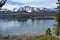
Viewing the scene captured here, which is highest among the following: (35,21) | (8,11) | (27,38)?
(27,38)

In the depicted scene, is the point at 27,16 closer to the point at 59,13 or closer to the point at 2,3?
the point at 59,13

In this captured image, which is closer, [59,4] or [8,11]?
[59,4]

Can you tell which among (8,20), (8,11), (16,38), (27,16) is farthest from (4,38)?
(8,20)

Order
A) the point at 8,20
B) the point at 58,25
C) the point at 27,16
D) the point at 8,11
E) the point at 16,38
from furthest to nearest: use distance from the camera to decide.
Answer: the point at 8,20 → the point at 8,11 → the point at 27,16 → the point at 58,25 → the point at 16,38

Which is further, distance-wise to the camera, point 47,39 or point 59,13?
point 59,13

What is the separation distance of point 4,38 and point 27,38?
2.46ft

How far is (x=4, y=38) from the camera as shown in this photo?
6.57m

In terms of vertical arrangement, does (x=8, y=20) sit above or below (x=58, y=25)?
below

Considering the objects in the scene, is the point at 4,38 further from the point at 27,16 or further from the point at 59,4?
the point at 27,16

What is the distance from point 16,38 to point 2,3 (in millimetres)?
1513

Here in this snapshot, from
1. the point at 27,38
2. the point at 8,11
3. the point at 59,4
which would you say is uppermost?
the point at 59,4

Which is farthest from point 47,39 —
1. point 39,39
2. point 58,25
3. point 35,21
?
point 35,21

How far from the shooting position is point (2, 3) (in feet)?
23.9

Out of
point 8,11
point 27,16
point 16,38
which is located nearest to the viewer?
point 16,38
